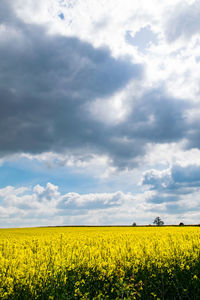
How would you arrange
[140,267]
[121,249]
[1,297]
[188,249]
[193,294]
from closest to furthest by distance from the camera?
[1,297] < [193,294] < [140,267] < [121,249] < [188,249]

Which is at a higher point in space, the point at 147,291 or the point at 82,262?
the point at 82,262

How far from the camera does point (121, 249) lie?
11.0m

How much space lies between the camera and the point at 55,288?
24.1ft

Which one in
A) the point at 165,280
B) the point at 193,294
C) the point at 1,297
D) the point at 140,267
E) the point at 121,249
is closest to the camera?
the point at 1,297

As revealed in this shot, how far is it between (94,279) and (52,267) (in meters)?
1.53

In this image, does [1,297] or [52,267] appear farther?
[52,267]

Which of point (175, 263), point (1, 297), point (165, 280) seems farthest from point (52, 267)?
point (175, 263)

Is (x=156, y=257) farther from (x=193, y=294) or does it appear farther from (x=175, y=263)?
(x=193, y=294)

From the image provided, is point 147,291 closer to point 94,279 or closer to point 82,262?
point 94,279

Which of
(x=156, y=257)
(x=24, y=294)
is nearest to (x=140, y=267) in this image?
(x=156, y=257)

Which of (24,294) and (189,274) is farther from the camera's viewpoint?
(189,274)

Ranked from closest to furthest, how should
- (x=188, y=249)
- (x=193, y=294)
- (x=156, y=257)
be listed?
(x=193, y=294) → (x=156, y=257) → (x=188, y=249)

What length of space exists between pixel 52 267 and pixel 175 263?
14.9ft

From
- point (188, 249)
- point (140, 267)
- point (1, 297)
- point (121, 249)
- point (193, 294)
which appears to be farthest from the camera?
point (188, 249)
